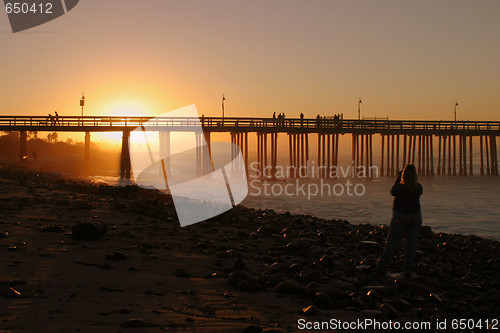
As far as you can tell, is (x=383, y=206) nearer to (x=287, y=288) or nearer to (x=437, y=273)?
(x=437, y=273)

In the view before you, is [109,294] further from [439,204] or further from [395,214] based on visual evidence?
[439,204]

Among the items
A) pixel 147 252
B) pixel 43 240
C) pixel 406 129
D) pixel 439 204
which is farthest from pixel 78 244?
pixel 406 129

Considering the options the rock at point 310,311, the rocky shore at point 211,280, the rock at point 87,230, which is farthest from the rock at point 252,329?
the rock at point 87,230

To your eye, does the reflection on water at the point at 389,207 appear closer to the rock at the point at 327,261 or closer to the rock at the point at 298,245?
the rock at the point at 298,245

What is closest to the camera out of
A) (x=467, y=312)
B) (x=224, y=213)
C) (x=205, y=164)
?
(x=467, y=312)

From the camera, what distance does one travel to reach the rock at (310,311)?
152 inches

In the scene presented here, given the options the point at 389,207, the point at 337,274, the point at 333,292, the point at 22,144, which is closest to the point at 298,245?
the point at 337,274

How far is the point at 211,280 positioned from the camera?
4.82 m

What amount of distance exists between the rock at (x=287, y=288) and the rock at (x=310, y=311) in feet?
2.06

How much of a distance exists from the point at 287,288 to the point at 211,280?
1.05 metres

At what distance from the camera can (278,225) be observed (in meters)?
10.1

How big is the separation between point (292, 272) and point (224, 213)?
5.67 m

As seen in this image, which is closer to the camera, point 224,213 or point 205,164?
point 224,213

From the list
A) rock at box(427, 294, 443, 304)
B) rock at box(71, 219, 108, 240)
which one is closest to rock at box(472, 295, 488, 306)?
rock at box(427, 294, 443, 304)
